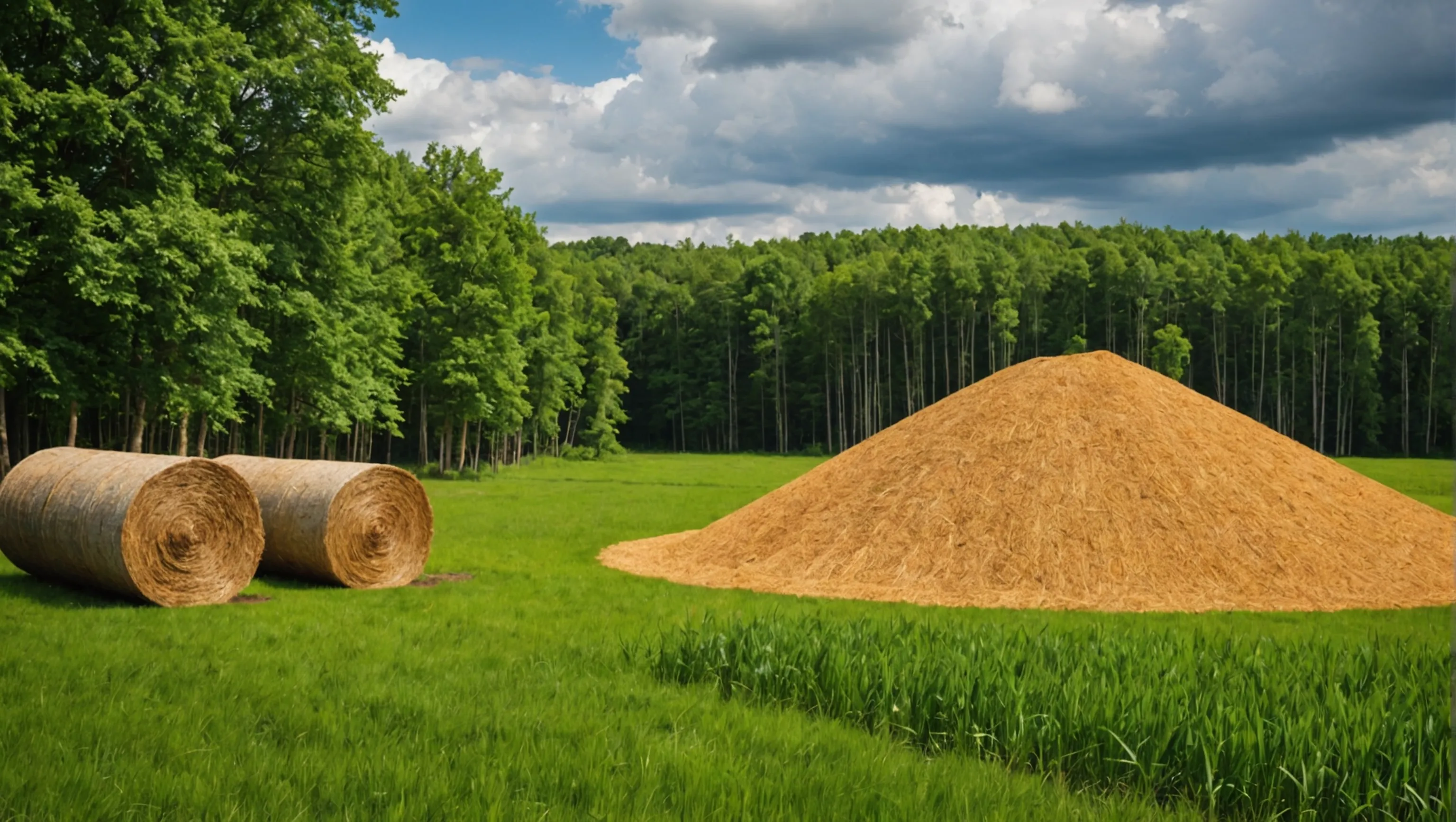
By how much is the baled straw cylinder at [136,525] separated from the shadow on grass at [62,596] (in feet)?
→ 0.57

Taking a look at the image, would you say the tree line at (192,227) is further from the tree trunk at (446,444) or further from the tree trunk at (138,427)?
the tree trunk at (446,444)

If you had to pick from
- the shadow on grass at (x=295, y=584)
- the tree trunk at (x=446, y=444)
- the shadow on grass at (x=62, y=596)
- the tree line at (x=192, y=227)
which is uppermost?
the tree line at (x=192, y=227)

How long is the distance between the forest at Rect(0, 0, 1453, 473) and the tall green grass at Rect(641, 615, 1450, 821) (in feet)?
65.3

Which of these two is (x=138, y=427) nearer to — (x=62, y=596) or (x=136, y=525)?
(x=62, y=596)

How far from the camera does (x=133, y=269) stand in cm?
2212

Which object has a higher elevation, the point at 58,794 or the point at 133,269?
the point at 133,269

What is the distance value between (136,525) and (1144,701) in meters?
11.9

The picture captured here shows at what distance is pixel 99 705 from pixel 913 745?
6.30 metres

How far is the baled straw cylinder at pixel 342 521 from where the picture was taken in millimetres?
14492

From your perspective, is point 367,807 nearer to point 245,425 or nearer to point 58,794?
point 58,794

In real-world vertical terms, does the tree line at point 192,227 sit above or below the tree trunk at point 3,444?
above

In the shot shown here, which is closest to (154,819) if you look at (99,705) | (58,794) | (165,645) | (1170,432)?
(58,794)

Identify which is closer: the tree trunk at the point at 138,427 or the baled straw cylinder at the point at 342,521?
the baled straw cylinder at the point at 342,521

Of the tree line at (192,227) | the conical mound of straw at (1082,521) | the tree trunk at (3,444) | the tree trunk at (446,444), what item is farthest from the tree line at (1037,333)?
the tree trunk at (3,444)
